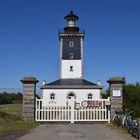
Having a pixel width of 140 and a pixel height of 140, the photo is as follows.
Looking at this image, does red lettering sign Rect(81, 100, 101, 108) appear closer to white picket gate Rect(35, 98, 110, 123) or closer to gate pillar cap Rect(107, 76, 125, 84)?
white picket gate Rect(35, 98, 110, 123)

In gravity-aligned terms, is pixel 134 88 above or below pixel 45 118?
above

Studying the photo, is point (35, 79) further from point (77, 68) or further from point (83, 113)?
point (77, 68)

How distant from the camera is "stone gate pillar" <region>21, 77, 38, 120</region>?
715 inches

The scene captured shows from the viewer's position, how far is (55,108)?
18.5m

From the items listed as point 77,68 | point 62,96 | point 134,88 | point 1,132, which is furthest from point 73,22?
point 1,132

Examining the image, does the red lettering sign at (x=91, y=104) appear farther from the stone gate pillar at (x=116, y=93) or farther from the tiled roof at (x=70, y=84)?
the tiled roof at (x=70, y=84)

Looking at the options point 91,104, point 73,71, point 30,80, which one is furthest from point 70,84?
point 30,80

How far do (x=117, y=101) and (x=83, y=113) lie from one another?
5.72 feet

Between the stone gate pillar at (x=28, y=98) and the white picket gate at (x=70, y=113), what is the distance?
27cm

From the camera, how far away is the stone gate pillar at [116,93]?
59.6 feet

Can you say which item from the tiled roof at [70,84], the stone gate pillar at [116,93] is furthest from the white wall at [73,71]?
the stone gate pillar at [116,93]

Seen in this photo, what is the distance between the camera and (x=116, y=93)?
18.2m

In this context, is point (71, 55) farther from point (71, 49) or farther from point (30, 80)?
point (30, 80)

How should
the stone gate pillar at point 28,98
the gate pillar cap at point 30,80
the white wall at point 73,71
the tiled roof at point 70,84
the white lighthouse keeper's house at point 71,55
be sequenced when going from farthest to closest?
the white wall at point 73,71 < the white lighthouse keeper's house at point 71,55 < the tiled roof at point 70,84 < the gate pillar cap at point 30,80 < the stone gate pillar at point 28,98
